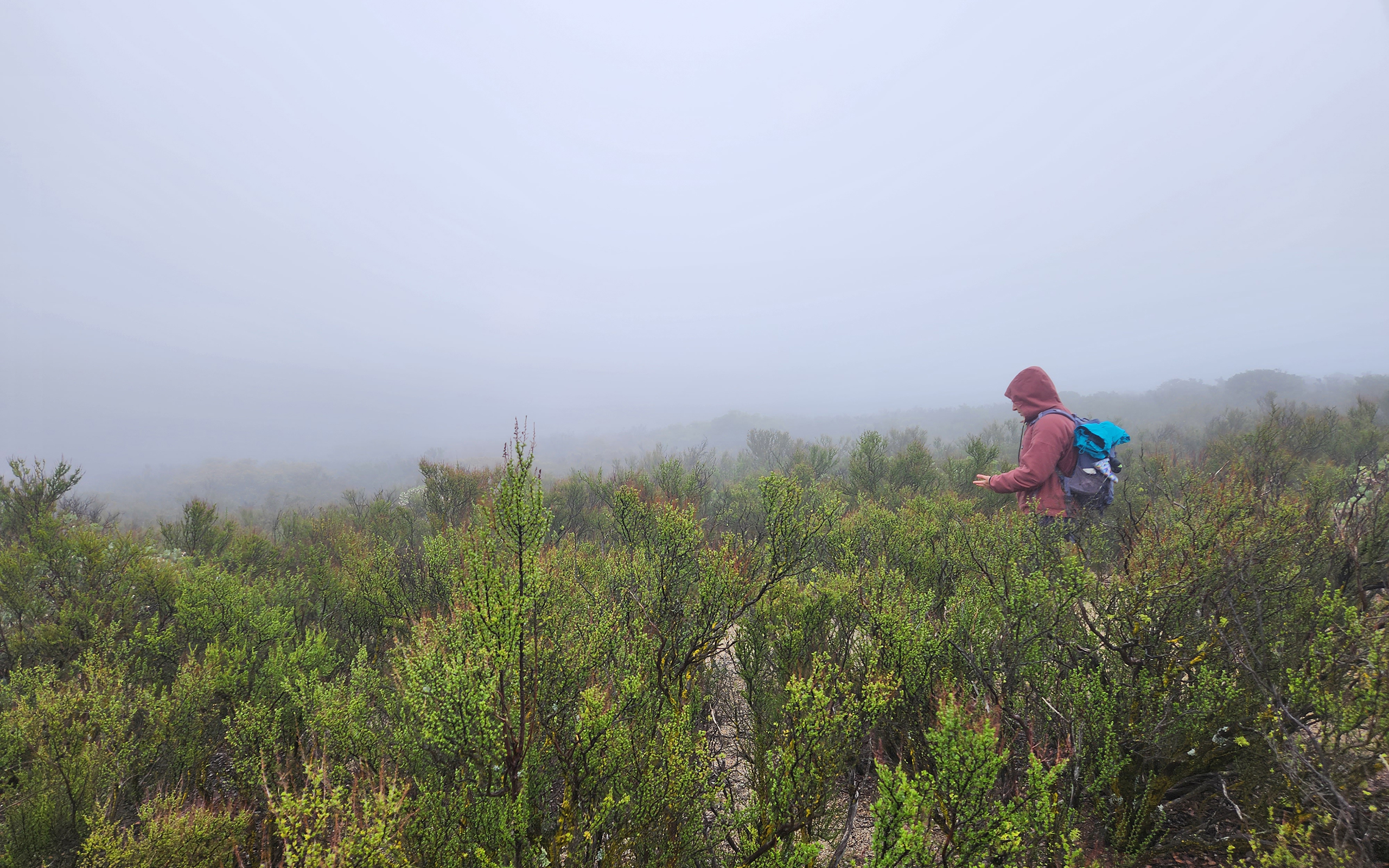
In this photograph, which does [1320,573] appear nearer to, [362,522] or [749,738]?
[749,738]

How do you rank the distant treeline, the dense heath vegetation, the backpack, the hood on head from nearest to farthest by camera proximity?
the dense heath vegetation
the backpack
the hood on head
the distant treeline

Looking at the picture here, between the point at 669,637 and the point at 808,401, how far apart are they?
15255 centimetres

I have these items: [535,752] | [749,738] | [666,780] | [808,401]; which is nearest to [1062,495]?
[749,738]

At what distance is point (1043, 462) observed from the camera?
4074mm

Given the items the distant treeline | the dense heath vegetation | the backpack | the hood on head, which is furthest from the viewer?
the distant treeline

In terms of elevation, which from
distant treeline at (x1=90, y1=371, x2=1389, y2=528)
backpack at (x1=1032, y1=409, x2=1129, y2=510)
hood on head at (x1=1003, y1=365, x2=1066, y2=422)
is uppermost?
hood on head at (x1=1003, y1=365, x2=1066, y2=422)

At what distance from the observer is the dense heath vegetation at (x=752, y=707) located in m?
1.67

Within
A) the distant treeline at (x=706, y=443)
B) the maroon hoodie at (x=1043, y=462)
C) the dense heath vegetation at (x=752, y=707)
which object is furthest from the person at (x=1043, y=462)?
the distant treeline at (x=706, y=443)

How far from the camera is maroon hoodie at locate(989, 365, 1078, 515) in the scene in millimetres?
4074

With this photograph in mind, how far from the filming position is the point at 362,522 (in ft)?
34.7

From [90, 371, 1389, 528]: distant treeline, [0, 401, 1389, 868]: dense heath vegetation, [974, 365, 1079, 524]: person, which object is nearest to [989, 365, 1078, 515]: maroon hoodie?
[974, 365, 1079, 524]: person

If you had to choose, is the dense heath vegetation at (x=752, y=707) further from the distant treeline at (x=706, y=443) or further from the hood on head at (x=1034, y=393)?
the distant treeline at (x=706, y=443)

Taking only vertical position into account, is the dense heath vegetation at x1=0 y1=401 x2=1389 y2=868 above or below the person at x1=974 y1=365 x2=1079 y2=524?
below

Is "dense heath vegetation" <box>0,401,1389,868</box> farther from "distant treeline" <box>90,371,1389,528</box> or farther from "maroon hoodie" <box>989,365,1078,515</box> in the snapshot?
"distant treeline" <box>90,371,1389,528</box>
